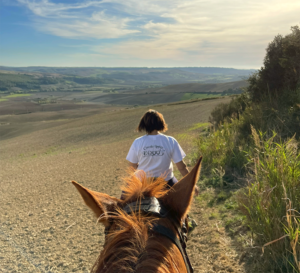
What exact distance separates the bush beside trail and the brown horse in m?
0.57

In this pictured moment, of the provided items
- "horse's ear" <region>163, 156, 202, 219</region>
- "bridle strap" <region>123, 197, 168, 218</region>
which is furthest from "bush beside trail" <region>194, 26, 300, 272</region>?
"bridle strap" <region>123, 197, 168, 218</region>

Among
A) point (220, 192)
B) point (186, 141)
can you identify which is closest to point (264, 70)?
point (186, 141)

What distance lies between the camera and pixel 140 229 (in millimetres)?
1091

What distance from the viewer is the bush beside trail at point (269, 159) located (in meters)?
2.57

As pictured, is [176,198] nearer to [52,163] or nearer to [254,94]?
[254,94]

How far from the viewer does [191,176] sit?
1398mm

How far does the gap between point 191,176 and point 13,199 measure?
804cm

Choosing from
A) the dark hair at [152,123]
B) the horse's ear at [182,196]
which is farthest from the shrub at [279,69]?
the horse's ear at [182,196]

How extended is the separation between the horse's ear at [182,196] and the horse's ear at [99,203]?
33 cm

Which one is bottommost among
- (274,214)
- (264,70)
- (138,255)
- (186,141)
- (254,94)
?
(186,141)

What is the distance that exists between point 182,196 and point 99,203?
0.48 meters

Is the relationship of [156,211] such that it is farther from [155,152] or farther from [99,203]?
[155,152]

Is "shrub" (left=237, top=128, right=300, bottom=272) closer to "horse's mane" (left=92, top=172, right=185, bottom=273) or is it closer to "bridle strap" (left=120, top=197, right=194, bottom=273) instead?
"bridle strap" (left=120, top=197, right=194, bottom=273)

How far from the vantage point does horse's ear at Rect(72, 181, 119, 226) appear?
1.29 metres
